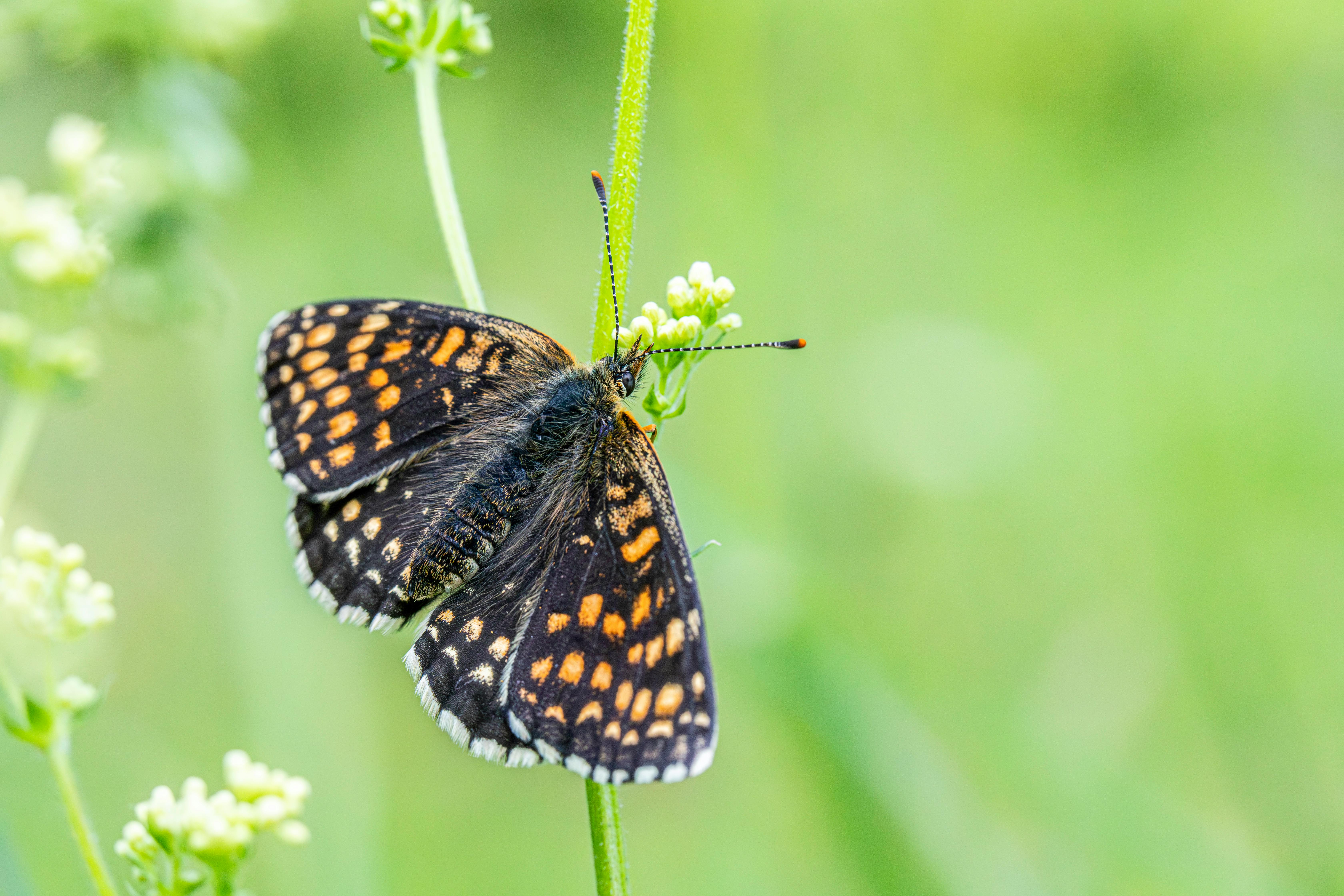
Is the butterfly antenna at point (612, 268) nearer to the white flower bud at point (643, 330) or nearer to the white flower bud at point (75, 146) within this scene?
the white flower bud at point (643, 330)

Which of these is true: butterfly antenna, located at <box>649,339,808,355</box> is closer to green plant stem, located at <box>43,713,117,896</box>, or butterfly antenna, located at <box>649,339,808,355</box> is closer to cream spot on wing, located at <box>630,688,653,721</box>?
cream spot on wing, located at <box>630,688,653,721</box>

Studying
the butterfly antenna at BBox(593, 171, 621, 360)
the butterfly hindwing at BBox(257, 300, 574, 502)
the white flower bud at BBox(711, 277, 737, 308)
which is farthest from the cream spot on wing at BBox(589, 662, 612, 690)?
the butterfly hindwing at BBox(257, 300, 574, 502)

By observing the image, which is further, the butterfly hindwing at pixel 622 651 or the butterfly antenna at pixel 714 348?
the butterfly antenna at pixel 714 348

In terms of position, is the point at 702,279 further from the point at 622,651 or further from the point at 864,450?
the point at 864,450

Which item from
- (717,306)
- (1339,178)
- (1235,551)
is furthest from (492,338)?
(1339,178)

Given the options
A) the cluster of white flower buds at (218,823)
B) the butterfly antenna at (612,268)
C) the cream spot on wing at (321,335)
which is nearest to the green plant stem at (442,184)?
the butterfly antenna at (612,268)

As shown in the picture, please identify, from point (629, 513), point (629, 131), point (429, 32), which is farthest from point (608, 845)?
point (429, 32)
